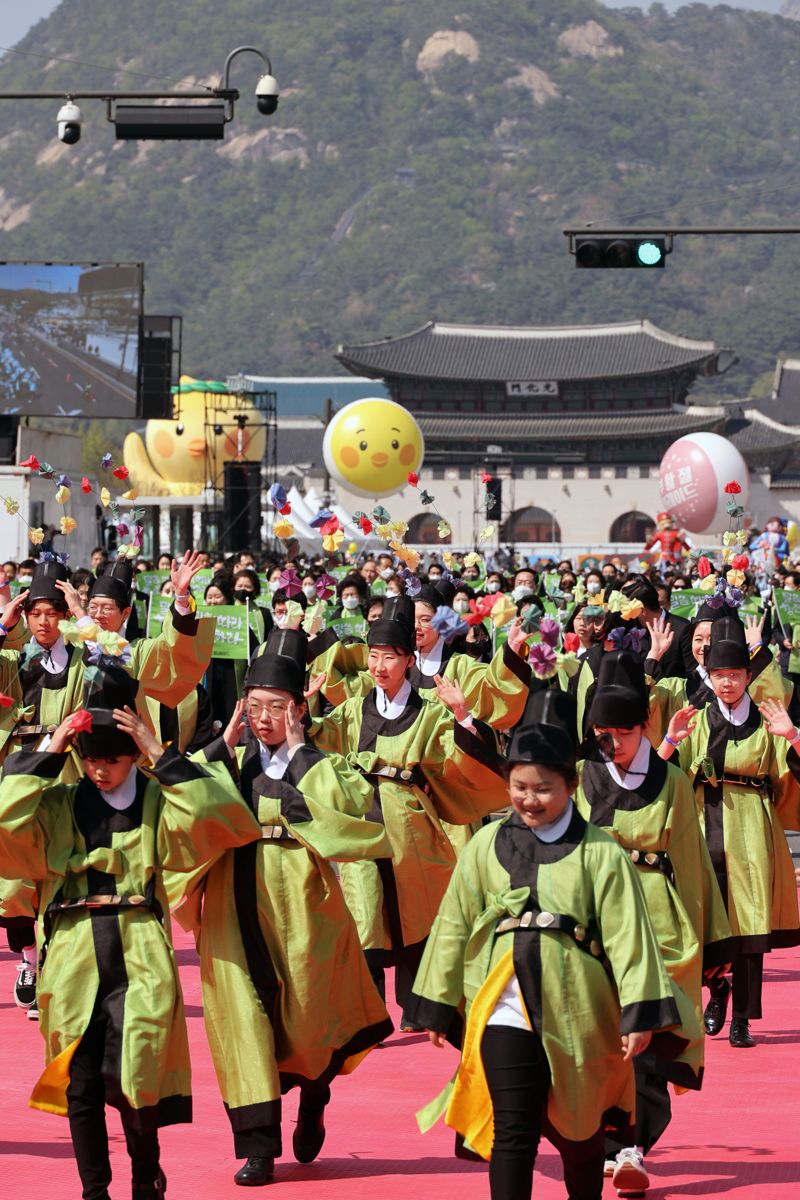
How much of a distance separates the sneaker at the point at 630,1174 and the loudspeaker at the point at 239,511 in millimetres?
32657

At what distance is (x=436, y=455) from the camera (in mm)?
67875

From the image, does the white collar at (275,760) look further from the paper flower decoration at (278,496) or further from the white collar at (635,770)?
the paper flower decoration at (278,496)

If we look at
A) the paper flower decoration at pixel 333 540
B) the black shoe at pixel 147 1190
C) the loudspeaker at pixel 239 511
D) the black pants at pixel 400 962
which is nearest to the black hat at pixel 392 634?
the black pants at pixel 400 962

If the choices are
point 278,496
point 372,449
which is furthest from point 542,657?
point 372,449

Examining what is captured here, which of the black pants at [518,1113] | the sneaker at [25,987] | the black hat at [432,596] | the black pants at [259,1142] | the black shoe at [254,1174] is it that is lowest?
the sneaker at [25,987]

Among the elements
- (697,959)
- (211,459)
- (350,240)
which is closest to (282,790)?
(697,959)

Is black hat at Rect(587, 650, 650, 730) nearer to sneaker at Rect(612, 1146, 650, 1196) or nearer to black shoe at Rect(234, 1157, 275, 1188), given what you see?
sneaker at Rect(612, 1146, 650, 1196)

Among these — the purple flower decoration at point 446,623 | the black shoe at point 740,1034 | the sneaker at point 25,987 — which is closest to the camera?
the black shoe at point 740,1034

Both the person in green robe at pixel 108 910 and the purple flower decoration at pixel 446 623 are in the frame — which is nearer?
the person in green robe at pixel 108 910

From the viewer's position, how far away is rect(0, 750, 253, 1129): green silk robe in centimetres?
490

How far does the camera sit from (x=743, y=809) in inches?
284

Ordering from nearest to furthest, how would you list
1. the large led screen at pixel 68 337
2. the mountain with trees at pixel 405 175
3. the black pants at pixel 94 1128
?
the black pants at pixel 94 1128, the large led screen at pixel 68 337, the mountain with trees at pixel 405 175

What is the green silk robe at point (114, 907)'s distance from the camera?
490 cm

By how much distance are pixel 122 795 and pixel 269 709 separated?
73 centimetres
